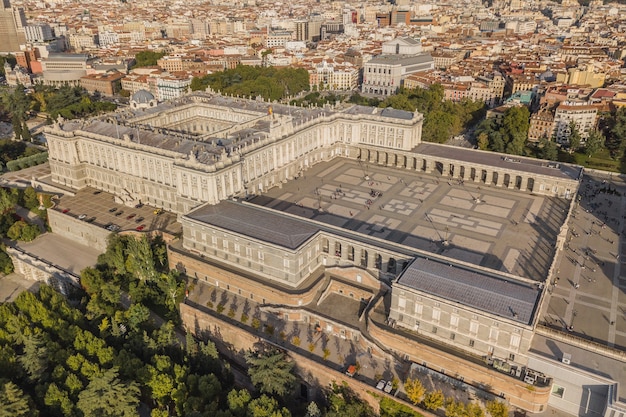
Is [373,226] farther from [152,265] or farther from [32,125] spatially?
[32,125]

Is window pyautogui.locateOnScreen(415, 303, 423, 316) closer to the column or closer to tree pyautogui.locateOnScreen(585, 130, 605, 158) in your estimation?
the column

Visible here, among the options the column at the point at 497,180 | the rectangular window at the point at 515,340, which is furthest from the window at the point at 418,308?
the column at the point at 497,180

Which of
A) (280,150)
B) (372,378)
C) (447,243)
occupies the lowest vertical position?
(372,378)

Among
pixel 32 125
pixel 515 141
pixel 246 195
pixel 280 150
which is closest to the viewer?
pixel 246 195

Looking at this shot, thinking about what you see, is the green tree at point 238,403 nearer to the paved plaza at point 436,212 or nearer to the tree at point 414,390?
the tree at point 414,390

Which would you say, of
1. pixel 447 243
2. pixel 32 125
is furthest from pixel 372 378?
pixel 32 125

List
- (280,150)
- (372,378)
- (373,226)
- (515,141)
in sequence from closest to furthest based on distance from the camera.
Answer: (372,378), (373,226), (280,150), (515,141)

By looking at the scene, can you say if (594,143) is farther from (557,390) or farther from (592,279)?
(557,390)
